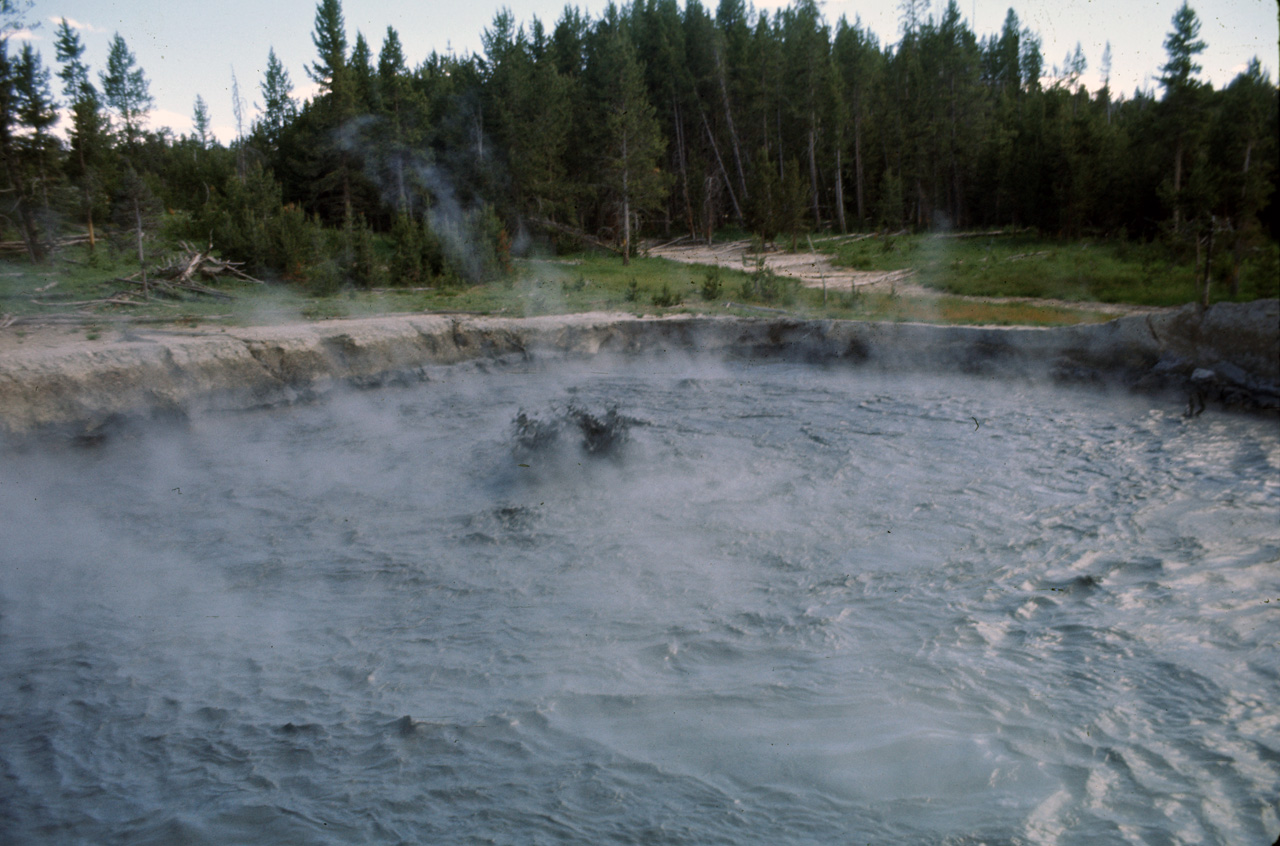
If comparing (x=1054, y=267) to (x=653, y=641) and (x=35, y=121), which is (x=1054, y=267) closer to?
(x=653, y=641)

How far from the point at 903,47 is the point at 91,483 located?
38.9 meters

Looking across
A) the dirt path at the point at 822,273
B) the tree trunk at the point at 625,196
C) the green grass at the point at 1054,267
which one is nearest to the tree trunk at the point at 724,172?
the dirt path at the point at 822,273

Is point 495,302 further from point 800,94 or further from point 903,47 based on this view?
point 903,47

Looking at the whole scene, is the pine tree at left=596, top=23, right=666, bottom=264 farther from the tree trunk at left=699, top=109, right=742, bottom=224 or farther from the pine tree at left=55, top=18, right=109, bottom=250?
the pine tree at left=55, top=18, right=109, bottom=250

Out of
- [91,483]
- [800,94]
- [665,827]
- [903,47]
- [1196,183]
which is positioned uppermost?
[903,47]

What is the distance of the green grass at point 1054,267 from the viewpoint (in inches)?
468

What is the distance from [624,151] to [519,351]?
16010mm

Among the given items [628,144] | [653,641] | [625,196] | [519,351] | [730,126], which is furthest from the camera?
[730,126]

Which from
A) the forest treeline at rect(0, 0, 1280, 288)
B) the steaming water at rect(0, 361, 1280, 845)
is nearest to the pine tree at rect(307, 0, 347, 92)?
the forest treeline at rect(0, 0, 1280, 288)

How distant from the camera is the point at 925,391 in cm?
885

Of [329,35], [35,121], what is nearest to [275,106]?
[329,35]

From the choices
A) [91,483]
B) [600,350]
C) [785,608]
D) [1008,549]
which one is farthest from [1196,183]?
[91,483]

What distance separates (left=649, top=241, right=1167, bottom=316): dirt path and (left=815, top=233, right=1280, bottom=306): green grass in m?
0.34

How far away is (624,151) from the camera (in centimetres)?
2475
